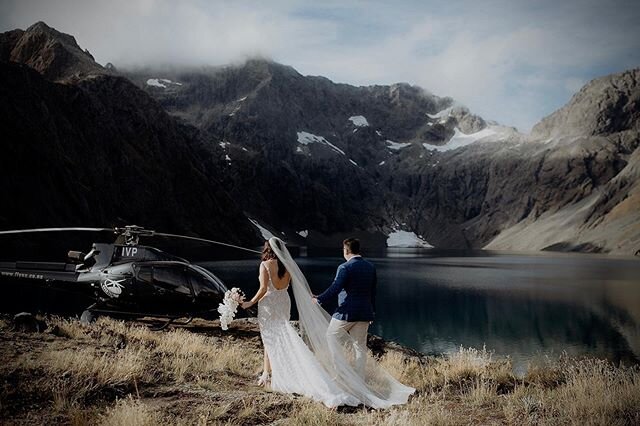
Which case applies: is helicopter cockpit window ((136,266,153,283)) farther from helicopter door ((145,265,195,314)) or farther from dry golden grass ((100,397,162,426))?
dry golden grass ((100,397,162,426))

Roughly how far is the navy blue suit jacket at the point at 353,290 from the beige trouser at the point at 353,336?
0.35 ft

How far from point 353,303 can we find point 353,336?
1.73 feet

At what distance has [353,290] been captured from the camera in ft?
24.8

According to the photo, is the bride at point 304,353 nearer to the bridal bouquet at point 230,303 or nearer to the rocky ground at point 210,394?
the rocky ground at point 210,394

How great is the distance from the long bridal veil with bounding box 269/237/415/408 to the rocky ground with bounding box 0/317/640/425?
0.35m

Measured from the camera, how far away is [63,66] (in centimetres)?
12781

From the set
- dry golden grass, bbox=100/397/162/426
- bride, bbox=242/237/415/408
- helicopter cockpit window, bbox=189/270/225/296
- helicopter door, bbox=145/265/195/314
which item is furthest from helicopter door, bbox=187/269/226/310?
dry golden grass, bbox=100/397/162/426

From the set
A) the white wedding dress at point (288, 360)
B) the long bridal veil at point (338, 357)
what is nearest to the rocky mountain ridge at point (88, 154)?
the white wedding dress at point (288, 360)

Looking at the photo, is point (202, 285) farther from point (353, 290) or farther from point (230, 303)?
point (353, 290)

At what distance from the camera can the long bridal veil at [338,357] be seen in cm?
723

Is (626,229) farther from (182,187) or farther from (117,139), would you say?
(117,139)

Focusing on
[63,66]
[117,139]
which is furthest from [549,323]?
[63,66]

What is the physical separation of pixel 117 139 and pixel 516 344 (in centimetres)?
10529

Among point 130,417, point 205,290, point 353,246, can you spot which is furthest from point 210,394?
point 205,290
